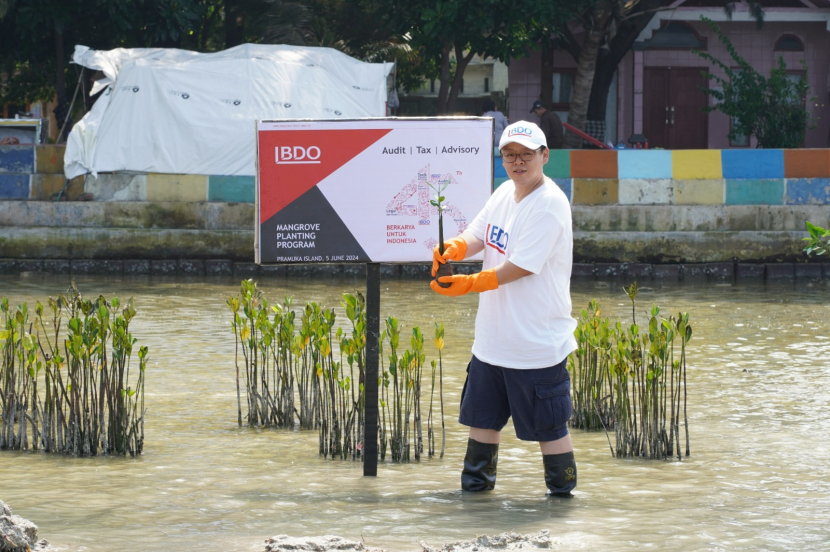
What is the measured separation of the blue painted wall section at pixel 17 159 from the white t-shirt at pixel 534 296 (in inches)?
529

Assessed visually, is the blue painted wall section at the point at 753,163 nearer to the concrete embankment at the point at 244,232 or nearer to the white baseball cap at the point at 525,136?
the concrete embankment at the point at 244,232

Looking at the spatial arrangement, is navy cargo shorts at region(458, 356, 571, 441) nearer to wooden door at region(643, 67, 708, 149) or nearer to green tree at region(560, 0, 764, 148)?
green tree at region(560, 0, 764, 148)

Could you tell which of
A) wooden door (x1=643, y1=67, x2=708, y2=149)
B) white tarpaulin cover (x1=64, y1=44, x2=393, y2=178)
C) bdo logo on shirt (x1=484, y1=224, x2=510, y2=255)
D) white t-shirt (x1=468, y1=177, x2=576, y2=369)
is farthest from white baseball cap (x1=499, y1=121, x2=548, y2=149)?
wooden door (x1=643, y1=67, x2=708, y2=149)

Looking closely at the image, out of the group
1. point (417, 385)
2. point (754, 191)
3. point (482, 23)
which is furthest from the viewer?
point (482, 23)

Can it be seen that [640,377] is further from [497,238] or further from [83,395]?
[83,395]

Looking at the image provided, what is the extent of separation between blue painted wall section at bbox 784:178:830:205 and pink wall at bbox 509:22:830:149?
8812 mm

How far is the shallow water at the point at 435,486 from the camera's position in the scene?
192 inches

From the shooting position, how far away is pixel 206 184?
17.2m

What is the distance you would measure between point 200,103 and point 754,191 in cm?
805

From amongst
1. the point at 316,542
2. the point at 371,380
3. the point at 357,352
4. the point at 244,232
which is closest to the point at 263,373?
the point at 357,352

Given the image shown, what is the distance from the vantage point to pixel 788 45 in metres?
25.5

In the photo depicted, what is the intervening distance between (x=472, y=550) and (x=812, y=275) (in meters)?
13.0

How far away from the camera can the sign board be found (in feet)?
19.4

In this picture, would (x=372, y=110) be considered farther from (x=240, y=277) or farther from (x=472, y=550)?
(x=472, y=550)
